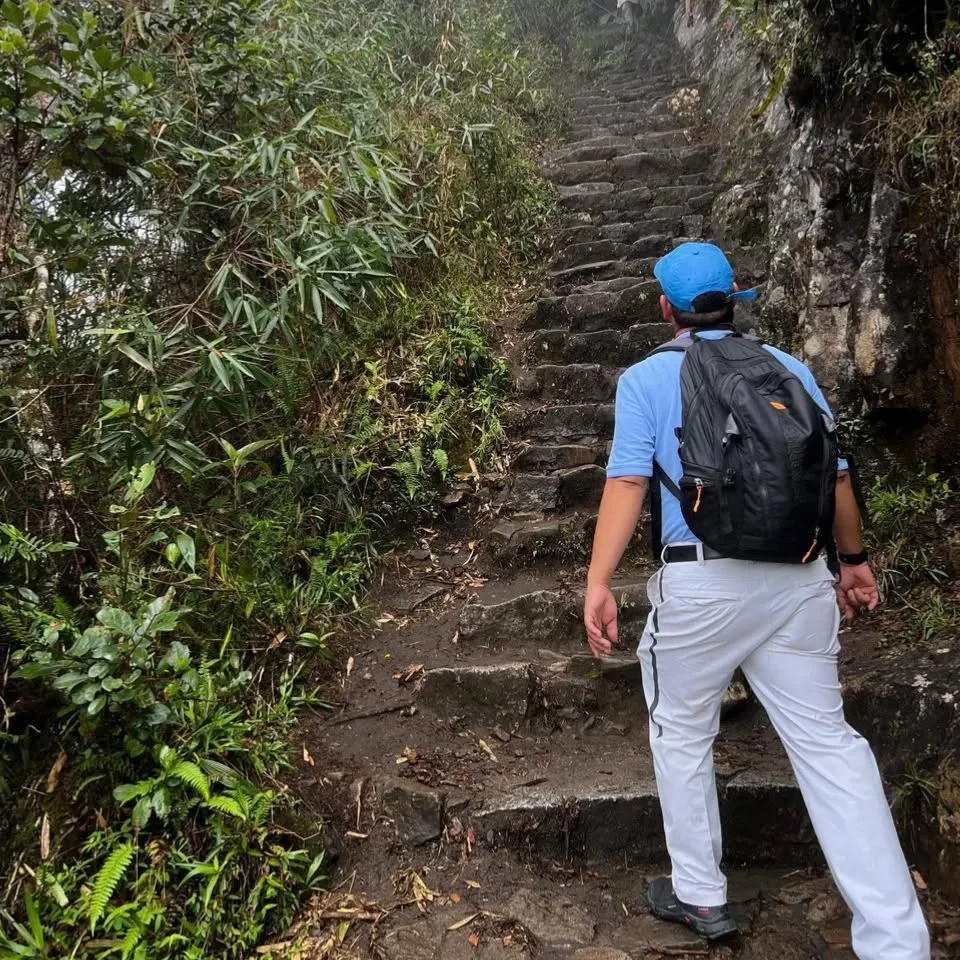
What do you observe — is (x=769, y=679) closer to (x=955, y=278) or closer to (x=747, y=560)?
(x=747, y=560)

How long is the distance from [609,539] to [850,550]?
79 cm

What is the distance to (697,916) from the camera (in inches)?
78.9

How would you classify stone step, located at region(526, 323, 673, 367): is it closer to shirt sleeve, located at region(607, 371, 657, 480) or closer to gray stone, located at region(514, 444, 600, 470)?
gray stone, located at region(514, 444, 600, 470)

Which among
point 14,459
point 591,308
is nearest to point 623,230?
point 591,308

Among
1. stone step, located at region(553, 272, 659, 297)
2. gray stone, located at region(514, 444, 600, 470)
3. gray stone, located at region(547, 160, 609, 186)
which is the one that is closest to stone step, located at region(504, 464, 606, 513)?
gray stone, located at region(514, 444, 600, 470)

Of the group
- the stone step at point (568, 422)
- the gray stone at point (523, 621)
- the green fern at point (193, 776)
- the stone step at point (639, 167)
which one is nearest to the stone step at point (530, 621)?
the gray stone at point (523, 621)

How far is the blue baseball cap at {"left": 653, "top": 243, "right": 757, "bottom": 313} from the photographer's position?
6.42ft

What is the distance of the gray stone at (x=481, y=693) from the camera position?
296 cm

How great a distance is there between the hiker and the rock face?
1.64 metres

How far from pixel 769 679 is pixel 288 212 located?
3378mm

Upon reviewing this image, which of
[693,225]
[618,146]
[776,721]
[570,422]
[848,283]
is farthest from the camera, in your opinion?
[618,146]

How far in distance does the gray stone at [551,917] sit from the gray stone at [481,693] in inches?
29.0

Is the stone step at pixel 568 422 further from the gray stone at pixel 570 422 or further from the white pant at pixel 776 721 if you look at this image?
the white pant at pixel 776 721

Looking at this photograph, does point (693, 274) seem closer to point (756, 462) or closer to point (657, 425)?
point (657, 425)
